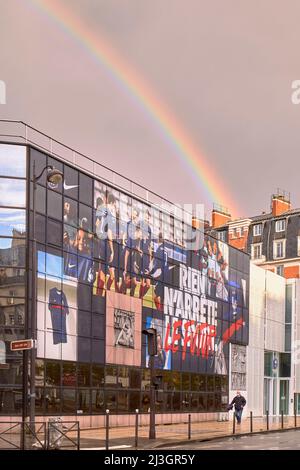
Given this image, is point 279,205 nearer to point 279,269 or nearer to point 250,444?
point 279,269

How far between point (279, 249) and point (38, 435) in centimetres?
6597

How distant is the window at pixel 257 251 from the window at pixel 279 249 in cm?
228

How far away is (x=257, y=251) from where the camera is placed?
88.1m

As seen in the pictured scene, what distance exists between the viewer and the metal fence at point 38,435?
2178 cm

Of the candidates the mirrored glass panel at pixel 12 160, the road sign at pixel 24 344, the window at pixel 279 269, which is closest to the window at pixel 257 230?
the window at pixel 279 269

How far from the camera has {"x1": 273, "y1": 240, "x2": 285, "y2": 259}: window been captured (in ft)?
278

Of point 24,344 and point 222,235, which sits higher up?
point 222,235

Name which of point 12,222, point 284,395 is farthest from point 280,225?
point 12,222

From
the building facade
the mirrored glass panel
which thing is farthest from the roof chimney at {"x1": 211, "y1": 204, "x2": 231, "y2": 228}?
the mirrored glass panel

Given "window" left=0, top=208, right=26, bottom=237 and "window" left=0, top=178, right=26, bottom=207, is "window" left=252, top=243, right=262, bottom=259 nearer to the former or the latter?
"window" left=0, top=178, right=26, bottom=207

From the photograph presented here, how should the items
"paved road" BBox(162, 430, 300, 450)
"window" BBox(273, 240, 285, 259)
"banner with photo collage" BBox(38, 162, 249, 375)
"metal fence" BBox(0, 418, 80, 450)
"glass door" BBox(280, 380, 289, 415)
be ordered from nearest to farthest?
"metal fence" BBox(0, 418, 80, 450)
"paved road" BBox(162, 430, 300, 450)
"banner with photo collage" BBox(38, 162, 249, 375)
"glass door" BBox(280, 380, 289, 415)
"window" BBox(273, 240, 285, 259)

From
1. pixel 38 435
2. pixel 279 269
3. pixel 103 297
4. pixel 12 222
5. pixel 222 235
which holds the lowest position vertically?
pixel 38 435

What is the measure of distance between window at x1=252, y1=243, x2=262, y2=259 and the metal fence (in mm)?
66710
